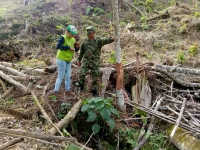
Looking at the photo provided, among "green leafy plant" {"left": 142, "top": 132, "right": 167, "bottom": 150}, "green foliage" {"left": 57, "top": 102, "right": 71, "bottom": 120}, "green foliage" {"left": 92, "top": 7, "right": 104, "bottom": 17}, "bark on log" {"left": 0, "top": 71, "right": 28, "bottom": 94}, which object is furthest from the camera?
"green foliage" {"left": 92, "top": 7, "right": 104, "bottom": 17}

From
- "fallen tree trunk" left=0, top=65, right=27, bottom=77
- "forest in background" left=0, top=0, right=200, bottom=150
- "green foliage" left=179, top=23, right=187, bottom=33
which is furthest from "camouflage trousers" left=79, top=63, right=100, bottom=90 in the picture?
"green foliage" left=179, top=23, right=187, bottom=33

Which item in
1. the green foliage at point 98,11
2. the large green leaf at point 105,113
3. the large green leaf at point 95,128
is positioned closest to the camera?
the large green leaf at point 105,113

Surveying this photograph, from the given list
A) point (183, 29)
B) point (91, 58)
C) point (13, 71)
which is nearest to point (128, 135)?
point (91, 58)

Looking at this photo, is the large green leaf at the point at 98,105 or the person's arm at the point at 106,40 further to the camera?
the person's arm at the point at 106,40

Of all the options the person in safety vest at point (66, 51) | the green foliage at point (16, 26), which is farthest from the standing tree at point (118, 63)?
the green foliage at point (16, 26)

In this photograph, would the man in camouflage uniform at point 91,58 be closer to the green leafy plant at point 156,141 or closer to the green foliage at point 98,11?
the green leafy plant at point 156,141

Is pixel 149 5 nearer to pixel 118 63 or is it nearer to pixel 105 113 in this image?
pixel 118 63

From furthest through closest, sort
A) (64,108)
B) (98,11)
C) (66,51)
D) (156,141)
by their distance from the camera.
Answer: (98,11) → (66,51) → (64,108) → (156,141)

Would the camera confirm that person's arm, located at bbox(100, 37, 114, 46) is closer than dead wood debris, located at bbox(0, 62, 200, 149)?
No

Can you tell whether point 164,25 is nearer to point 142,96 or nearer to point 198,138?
point 142,96

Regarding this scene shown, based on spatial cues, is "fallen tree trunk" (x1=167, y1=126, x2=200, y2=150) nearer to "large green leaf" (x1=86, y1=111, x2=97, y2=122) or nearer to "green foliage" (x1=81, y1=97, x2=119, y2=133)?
"green foliage" (x1=81, y1=97, x2=119, y2=133)

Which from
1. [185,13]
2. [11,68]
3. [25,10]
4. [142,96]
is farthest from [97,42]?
[25,10]

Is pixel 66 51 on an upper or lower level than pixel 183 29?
lower

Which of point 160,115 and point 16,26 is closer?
point 160,115
